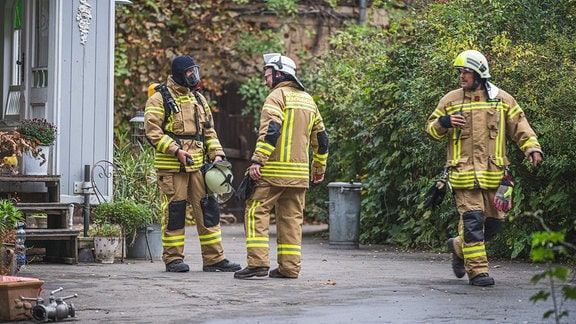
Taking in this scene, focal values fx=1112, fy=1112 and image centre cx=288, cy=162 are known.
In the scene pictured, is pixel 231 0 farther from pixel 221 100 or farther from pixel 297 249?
pixel 297 249

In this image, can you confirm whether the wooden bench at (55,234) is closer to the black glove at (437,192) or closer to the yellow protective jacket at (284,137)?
the yellow protective jacket at (284,137)

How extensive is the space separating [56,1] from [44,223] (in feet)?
8.51

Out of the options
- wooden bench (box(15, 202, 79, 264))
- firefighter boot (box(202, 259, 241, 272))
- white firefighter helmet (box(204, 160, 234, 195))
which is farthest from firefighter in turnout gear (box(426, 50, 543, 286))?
wooden bench (box(15, 202, 79, 264))

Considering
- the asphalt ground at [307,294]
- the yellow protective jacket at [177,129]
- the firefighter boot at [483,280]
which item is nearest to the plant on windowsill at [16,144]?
the asphalt ground at [307,294]

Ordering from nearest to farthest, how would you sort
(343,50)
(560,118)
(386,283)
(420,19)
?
1. (386,283)
2. (560,118)
3. (420,19)
4. (343,50)

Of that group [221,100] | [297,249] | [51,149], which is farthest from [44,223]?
[221,100]

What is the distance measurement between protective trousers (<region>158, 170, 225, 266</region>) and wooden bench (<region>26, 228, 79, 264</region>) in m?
1.36

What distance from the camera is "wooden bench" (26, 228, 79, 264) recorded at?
11.6 metres

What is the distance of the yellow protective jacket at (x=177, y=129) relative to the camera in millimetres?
10797

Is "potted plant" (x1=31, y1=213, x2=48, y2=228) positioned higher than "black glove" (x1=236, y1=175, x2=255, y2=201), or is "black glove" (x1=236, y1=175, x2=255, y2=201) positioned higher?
"black glove" (x1=236, y1=175, x2=255, y2=201)

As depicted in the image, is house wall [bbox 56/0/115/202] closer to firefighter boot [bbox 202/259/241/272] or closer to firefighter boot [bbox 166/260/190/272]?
firefighter boot [bbox 166/260/190/272]

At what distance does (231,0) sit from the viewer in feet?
68.2

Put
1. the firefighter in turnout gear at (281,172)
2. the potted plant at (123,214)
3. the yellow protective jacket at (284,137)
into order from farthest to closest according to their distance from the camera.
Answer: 1. the potted plant at (123,214)
2. the firefighter in turnout gear at (281,172)
3. the yellow protective jacket at (284,137)

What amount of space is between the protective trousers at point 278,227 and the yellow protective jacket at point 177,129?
102 cm
